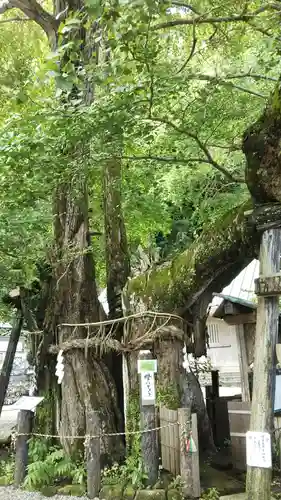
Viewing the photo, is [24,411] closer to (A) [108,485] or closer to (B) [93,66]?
(A) [108,485]

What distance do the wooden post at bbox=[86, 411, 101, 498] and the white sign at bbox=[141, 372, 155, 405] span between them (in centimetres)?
85

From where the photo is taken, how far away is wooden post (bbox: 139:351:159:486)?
5.58m

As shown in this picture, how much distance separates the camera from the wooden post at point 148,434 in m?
5.58

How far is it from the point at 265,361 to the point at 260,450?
88 centimetres

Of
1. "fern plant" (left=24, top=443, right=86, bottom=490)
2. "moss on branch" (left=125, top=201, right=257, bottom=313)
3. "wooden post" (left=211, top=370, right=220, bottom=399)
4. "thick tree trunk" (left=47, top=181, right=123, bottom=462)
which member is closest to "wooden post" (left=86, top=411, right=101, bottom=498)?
"fern plant" (left=24, top=443, right=86, bottom=490)

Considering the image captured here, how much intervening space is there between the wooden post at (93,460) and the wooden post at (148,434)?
2.16 feet

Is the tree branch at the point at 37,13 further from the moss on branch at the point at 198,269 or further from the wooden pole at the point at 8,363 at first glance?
the wooden pole at the point at 8,363

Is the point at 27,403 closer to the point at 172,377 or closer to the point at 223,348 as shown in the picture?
the point at 172,377

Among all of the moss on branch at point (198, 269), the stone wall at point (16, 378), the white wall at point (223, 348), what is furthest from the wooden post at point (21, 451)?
the white wall at point (223, 348)

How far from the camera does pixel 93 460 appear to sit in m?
5.77

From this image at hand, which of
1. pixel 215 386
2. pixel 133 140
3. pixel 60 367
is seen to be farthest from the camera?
pixel 215 386

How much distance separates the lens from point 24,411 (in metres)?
6.46

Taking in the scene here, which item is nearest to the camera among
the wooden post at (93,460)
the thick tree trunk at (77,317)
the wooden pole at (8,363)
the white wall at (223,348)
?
the wooden post at (93,460)

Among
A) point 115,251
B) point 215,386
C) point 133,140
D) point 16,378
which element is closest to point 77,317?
point 115,251
